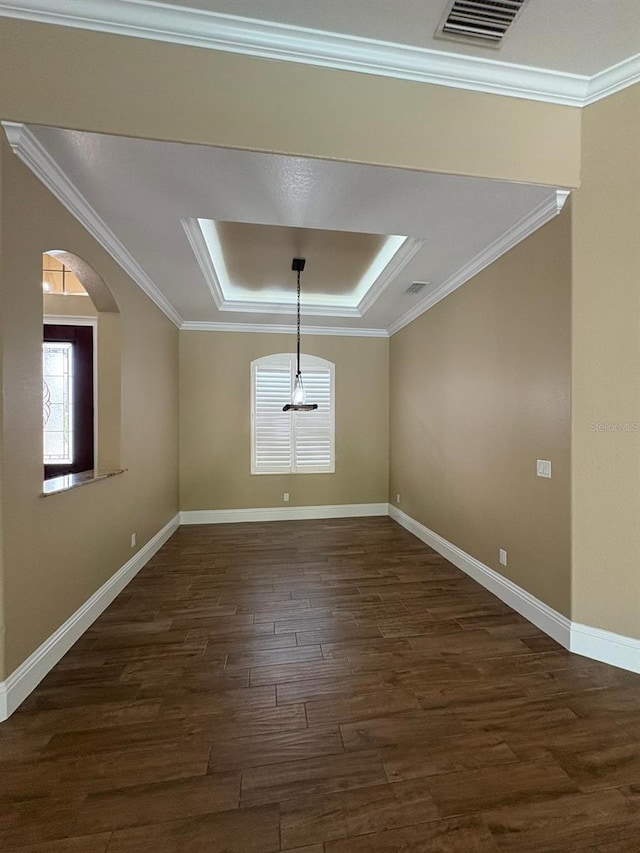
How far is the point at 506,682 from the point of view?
2.07 m

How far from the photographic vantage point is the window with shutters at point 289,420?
557 cm

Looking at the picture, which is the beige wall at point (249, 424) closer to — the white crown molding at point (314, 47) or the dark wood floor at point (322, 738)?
the dark wood floor at point (322, 738)

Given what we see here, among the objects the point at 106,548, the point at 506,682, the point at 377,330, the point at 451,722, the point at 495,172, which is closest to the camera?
the point at 451,722

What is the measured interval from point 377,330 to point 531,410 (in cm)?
344

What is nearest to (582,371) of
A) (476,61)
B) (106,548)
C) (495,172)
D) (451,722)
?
(495,172)

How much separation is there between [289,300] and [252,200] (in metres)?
2.56

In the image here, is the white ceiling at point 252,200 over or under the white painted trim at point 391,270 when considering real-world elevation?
under

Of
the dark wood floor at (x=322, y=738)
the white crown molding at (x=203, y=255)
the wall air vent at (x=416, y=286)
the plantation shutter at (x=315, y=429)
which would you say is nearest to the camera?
the dark wood floor at (x=322, y=738)

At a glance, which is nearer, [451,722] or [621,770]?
[621,770]

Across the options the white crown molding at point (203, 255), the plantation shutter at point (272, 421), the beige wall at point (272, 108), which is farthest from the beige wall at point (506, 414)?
the white crown molding at point (203, 255)

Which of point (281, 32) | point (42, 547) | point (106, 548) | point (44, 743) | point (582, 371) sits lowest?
point (44, 743)

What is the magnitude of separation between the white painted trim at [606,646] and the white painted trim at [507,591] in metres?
0.06

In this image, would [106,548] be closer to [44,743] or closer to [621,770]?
[44,743]

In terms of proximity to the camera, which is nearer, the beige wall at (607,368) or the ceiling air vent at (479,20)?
the ceiling air vent at (479,20)
